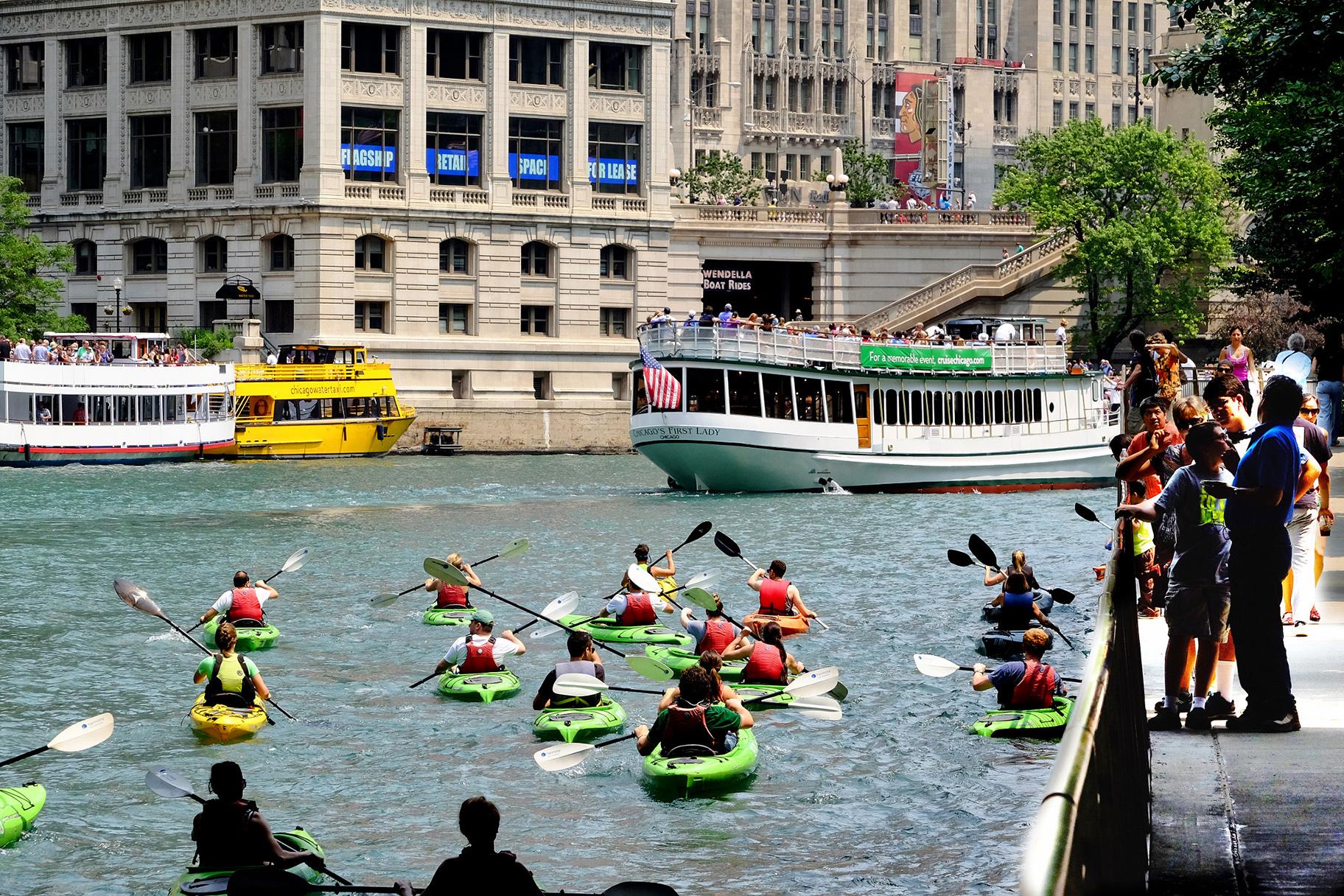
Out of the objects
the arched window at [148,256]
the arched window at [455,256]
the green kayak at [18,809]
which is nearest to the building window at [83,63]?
the arched window at [148,256]

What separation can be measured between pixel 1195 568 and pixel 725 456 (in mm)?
40284

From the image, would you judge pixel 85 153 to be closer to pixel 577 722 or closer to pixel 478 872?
pixel 577 722

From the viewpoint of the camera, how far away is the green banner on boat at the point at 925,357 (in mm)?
56312

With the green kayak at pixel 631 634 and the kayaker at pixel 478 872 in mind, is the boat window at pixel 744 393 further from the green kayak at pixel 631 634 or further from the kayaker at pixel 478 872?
the kayaker at pixel 478 872

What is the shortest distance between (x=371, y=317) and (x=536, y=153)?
32.2 ft

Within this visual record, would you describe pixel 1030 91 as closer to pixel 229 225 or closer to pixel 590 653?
pixel 229 225

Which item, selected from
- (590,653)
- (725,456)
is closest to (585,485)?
(725,456)

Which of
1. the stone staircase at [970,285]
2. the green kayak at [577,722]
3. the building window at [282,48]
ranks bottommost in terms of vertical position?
the green kayak at [577,722]

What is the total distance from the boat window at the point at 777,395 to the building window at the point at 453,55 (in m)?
31.0

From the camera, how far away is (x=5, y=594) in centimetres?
3525

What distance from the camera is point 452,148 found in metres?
79.9

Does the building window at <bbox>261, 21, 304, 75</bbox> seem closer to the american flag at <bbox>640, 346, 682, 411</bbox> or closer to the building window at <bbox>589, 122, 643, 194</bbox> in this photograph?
the building window at <bbox>589, 122, 643, 194</bbox>

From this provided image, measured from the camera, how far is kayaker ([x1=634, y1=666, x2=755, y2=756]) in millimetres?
19781

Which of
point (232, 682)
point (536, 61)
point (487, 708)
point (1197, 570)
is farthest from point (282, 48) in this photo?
point (1197, 570)
